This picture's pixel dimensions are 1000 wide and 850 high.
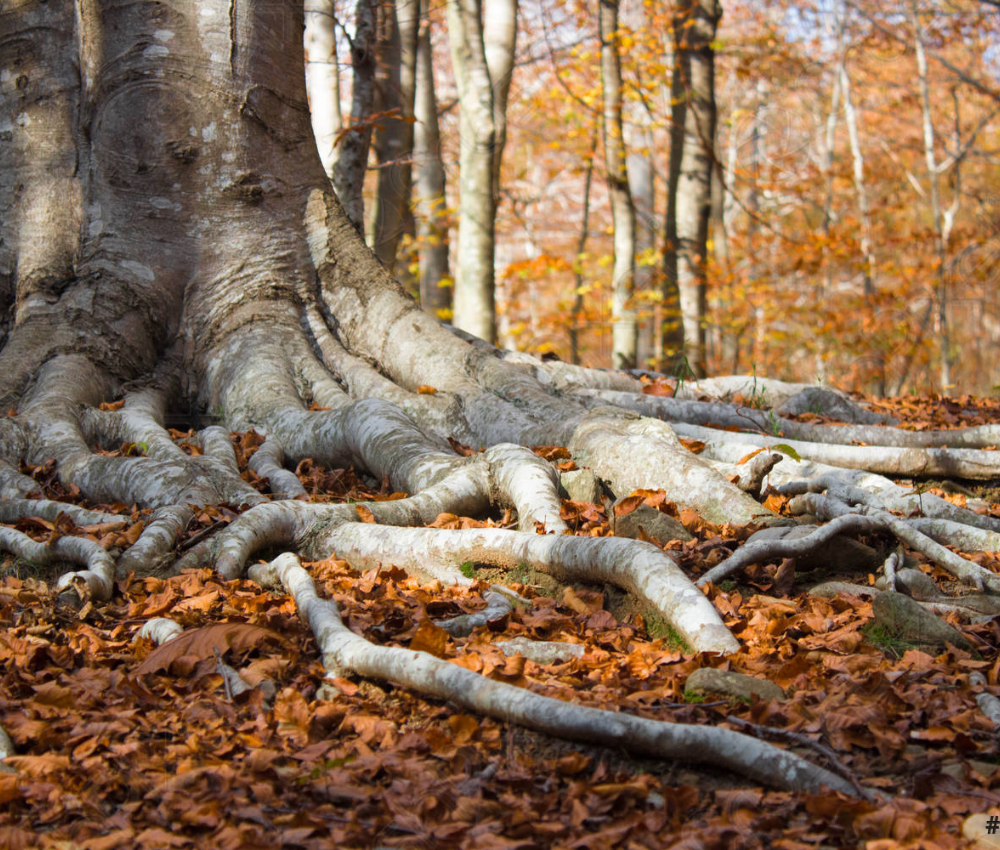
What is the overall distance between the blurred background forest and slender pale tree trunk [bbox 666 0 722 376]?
2.4 inches

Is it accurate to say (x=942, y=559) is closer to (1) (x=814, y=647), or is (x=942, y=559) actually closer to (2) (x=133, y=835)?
(1) (x=814, y=647)

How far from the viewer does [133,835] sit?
199 centimetres

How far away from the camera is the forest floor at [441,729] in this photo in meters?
2.01

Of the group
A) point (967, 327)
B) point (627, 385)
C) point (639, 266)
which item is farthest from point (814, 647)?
point (967, 327)

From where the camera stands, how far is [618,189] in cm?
1334

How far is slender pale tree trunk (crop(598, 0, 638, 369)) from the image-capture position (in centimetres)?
1284

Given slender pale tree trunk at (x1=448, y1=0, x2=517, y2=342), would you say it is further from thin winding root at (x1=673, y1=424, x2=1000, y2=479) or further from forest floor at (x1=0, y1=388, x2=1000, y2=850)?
forest floor at (x1=0, y1=388, x2=1000, y2=850)

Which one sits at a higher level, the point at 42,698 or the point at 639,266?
the point at 639,266

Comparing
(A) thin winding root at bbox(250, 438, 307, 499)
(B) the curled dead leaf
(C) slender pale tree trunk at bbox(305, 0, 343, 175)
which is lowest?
(B) the curled dead leaf

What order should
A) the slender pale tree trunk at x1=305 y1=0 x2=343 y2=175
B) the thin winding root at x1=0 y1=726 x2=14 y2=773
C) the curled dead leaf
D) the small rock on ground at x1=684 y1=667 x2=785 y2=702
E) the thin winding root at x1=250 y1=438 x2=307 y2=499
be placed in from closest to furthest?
1. the thin winding root at x1=0 y1=726 x2=14 y2=773
2. the small rock on ground at x1=684 y1=667 x2=785 y2=702
3. the curled dead leaf
4. the thin winding root at x1=250 y1=438 x2=307 y2=499
5. the slender pale tree trunk at x1=305 y1=0 x2=343 y2=175

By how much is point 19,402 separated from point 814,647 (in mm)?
4781

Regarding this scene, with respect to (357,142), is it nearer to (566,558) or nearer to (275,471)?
(275,471)

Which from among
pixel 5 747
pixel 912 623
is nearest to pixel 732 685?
pixel 912 623

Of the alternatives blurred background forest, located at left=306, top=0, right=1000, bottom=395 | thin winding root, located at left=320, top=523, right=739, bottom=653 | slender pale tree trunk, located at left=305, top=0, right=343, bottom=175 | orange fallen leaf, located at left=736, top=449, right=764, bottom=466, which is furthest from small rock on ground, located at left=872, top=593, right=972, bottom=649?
slender pale tree trunk, located at left=305, top=0, right=343, bottom=175
